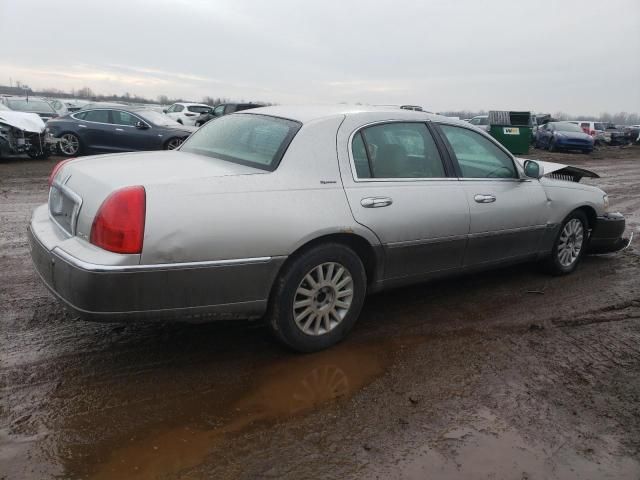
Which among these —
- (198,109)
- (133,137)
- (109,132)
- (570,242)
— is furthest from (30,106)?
(570,242)

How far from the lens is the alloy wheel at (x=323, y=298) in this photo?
345cm

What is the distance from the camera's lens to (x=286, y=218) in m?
3.22

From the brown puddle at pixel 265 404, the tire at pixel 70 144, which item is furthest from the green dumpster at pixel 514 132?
the brown puddle at pixel 265 404

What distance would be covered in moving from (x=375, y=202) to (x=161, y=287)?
1537 mm

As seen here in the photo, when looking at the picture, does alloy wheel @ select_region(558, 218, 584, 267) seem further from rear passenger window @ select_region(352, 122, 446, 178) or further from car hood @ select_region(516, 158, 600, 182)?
rear passenger window @ select_region(352, 122, 446, 178)

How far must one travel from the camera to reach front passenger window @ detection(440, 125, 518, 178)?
174 inches

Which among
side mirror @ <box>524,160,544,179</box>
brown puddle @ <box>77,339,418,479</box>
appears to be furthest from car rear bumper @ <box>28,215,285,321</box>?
side mirror @ <box>524,160,544,179</box>

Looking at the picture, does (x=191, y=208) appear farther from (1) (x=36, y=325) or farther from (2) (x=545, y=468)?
(2) (x=545, y=468)

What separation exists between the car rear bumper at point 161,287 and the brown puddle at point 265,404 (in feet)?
1.51

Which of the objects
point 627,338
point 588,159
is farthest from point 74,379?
point 588,159

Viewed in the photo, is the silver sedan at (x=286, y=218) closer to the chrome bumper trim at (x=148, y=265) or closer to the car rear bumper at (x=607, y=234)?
the chrome bumper trim at (x=148, y=265)

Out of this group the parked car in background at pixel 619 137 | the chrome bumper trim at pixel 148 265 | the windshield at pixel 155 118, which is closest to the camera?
the chrome bumper trim at pixel 148 265

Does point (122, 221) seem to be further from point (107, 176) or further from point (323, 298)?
point (323, 298)

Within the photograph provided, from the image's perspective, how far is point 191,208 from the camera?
9.70 feet
